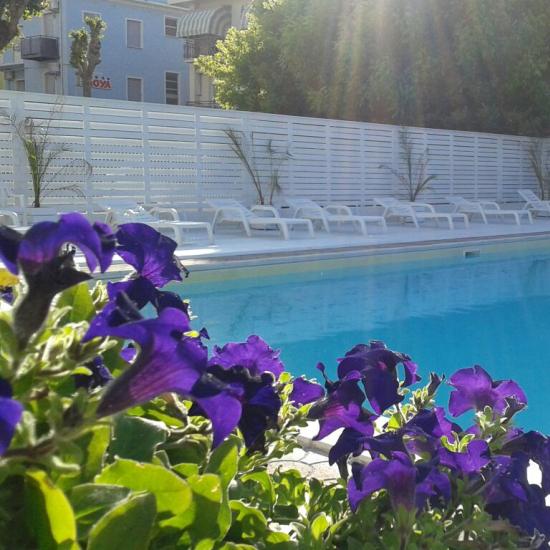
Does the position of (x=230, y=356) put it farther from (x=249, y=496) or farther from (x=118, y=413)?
(x=118, y=413)

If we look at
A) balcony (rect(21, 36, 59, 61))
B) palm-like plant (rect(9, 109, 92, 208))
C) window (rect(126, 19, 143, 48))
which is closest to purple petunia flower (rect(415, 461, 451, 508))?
palm-like plant (rect(9, 109, 92, 208))

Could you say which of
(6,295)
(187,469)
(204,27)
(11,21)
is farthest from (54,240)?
(204,27)

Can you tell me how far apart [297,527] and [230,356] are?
236 millimetres

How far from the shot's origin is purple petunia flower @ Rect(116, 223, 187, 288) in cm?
91

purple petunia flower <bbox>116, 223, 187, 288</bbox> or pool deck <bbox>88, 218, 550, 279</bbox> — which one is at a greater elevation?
purple petunia flower <bbox>116, 223, 187, 288</bbox>

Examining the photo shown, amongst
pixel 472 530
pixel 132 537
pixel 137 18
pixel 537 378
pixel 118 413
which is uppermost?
pixel 137 18

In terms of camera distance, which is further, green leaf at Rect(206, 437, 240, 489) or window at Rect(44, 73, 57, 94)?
window at Rect(44, 73, 57, 94)

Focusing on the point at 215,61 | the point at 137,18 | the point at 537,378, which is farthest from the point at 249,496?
the point at 137,18

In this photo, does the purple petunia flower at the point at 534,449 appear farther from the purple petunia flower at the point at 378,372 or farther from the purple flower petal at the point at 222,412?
the purple flower petal at the point at 222,412

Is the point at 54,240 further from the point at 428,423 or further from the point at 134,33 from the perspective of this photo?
the point at 134,33

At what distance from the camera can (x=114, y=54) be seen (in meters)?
32.2

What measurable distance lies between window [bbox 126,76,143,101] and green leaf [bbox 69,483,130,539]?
33.3m

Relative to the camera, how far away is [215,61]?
24.5 m

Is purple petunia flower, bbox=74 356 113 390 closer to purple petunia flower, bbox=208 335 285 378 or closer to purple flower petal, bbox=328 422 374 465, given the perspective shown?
purple petunia flower, bbox=208 335 285 378
